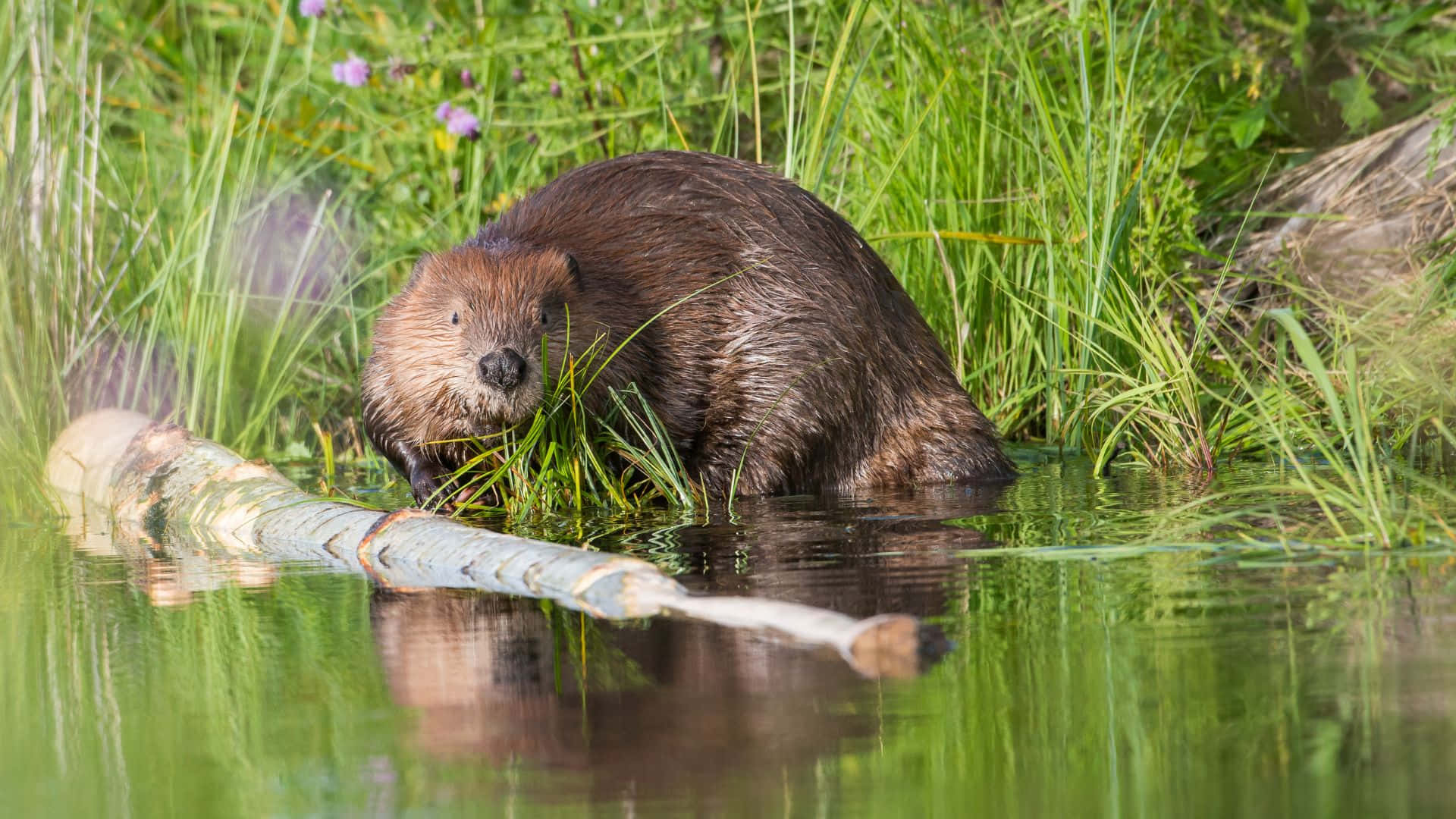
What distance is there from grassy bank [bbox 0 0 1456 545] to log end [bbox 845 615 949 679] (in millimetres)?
1204

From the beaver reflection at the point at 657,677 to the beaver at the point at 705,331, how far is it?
1.04 meters

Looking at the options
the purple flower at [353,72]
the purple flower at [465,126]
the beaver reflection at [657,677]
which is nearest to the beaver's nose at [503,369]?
the beaver reflection at [657,677]

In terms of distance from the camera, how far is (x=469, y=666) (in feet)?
7.16

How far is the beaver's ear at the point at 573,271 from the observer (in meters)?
3.98

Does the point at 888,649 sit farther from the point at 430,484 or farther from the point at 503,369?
the point at 430,484

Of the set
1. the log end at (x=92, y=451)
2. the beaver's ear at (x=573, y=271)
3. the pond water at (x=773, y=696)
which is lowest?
the pond water at (x=773, y=696)

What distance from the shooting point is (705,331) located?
14.0 ft

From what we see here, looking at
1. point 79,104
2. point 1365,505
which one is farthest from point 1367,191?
point 79,104

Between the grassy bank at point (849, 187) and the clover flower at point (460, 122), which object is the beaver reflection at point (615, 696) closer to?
the grassy bank at point (849, 187)

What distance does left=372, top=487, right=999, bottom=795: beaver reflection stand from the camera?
1.75 metres

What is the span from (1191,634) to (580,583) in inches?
35.2

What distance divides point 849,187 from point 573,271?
184 centimetres

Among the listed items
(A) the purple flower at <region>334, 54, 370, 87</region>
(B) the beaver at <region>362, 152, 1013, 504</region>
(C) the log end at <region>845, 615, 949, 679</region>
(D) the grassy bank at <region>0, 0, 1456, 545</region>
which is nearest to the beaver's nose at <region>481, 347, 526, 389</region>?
(B) the beaver at <region>362, 152, 1013, 504</region>

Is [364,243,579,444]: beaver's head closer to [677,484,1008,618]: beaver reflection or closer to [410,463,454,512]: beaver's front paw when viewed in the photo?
[410,463,454,512]: beaver's front paw
